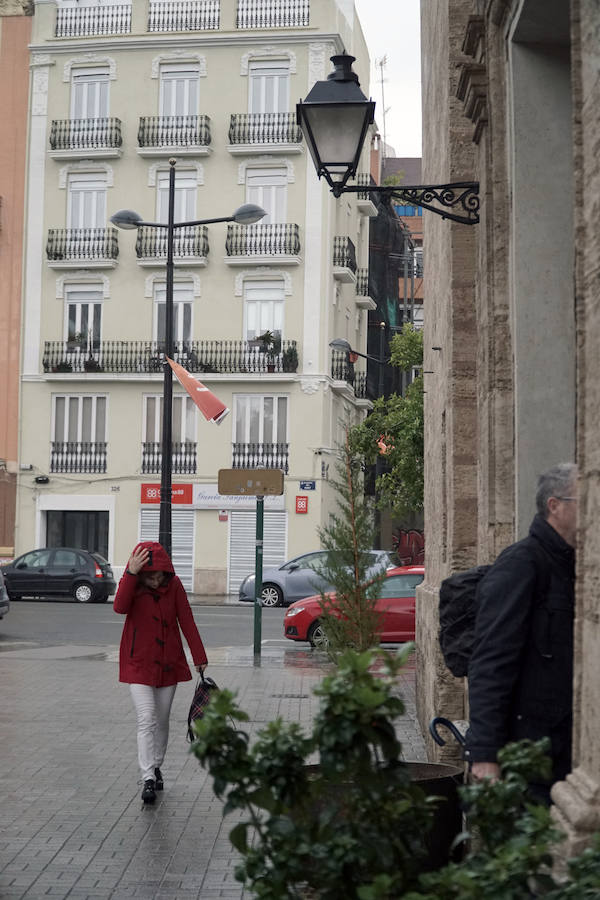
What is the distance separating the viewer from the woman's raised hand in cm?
895

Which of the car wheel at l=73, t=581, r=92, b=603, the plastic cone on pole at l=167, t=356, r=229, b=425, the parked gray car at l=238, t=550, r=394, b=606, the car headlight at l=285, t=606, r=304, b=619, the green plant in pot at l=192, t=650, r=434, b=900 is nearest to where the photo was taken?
the green plant in pot at l=192, t=650, r=434, b=900

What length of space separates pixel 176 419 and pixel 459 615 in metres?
38.2

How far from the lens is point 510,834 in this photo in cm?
282

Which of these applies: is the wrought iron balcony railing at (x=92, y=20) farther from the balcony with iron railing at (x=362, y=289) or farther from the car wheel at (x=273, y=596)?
the car wheel at (x=273, y=596)

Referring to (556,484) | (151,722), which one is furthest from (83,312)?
(556,484)

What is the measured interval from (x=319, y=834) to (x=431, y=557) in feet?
30.2

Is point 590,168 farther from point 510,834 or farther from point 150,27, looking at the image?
point 150,27

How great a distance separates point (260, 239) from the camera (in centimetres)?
4356

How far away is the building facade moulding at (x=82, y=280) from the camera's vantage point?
44.2m

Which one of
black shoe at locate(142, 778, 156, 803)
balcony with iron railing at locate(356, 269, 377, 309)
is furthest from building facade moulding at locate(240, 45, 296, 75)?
black shoe at locate(142, 778, 156, 803)

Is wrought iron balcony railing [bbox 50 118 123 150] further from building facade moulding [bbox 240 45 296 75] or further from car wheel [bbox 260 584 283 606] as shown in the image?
car wheel [bbox 260 584 283 606]

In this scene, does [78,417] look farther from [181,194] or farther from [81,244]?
[181,194]

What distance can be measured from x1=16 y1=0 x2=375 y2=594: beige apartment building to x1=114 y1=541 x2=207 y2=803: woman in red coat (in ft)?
106

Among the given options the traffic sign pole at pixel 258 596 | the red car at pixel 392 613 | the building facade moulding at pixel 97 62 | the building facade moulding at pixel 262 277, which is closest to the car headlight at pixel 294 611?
the red car at pixel 392 613
